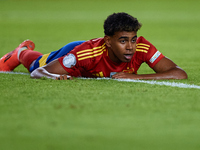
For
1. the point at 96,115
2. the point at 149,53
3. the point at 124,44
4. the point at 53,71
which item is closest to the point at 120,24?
the point at 124,44

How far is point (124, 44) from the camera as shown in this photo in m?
5.28

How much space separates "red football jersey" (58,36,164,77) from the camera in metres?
5.43

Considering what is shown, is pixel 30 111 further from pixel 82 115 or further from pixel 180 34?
pixel 180 34

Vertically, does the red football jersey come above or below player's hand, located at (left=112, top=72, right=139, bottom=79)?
above

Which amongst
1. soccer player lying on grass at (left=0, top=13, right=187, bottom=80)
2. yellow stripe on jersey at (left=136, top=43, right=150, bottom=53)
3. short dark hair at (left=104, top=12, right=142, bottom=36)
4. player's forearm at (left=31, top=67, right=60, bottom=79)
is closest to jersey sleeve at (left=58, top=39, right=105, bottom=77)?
soccer player lying on grass at (left=0, top=13, right=187, bottom=80)

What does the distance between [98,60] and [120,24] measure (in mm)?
513

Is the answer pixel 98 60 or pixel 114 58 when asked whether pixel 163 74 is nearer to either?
pixel 114 58

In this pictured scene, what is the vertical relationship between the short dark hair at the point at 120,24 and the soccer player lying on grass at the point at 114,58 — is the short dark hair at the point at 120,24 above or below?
above

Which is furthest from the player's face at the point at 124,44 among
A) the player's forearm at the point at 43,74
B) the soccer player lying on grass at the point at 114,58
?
the player's forearm at the point at 43,74

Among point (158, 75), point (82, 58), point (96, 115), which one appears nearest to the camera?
point (96, 115)

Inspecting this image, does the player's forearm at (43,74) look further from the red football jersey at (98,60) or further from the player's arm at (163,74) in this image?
the player's arm at (163,74)

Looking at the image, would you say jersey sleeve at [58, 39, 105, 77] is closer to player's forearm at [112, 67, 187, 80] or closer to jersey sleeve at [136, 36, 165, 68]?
player's forearm at [112, 67, 187, 80]

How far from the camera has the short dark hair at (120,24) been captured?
17.1 ft

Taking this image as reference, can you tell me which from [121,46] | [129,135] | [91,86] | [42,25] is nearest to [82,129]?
[129,135]
